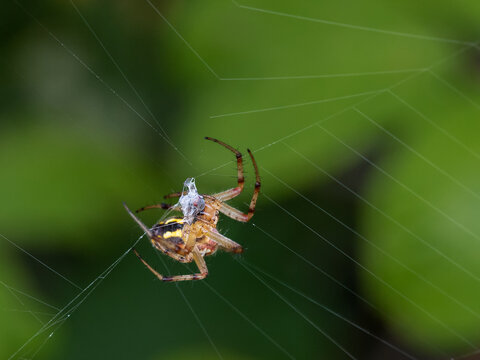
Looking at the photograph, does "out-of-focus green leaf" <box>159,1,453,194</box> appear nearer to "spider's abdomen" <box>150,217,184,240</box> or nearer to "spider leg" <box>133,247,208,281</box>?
"spider's abdomen" <box>150,217,184,240</box>

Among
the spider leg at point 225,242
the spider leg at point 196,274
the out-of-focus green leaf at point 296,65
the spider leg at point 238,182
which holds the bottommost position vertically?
the spider leg at point 196,274

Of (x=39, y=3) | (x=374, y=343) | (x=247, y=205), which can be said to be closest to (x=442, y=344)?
(x=374, y=343)

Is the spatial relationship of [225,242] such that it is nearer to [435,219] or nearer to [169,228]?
[169,228]

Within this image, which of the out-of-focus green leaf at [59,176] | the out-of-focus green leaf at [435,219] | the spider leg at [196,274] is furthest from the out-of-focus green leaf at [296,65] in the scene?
the spider leg at [196,274]

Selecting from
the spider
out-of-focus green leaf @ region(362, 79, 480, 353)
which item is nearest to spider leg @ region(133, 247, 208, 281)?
the spider

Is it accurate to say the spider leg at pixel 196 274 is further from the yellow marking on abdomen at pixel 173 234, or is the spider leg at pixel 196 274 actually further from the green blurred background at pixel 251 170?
the yellow marking on abdomen at pixel 173 234

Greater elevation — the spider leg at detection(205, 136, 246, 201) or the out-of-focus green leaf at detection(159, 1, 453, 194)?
the out-of-focus green leaf at detection(159, 1, 453, 194)

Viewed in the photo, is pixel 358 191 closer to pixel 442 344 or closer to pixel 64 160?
pixel 442 344
